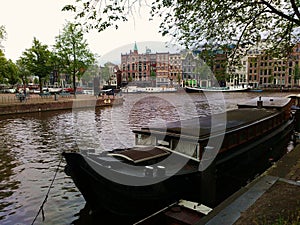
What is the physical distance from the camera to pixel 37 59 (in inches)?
1678

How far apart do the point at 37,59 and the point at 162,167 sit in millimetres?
41114

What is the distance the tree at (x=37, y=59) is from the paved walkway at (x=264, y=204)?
4151 cm

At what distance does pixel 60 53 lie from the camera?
41219 mm

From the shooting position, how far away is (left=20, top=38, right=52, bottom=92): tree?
42.0 m

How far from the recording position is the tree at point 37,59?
42.0m

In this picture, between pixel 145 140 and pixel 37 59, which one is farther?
pixel 37 59

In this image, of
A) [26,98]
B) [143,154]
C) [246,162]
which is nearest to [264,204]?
[143,154]

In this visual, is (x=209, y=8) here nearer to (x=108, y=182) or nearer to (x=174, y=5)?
(x=174, y=5)

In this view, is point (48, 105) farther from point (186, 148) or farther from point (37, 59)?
point (186, 148)

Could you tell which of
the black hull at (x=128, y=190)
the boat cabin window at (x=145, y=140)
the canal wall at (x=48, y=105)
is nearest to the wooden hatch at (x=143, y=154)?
the boat cabin window at (x=145, y=140)

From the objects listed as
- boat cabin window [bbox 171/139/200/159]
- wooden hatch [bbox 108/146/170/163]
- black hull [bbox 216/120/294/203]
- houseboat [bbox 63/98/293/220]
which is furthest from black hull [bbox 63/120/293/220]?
wooden hatch [bbox 108/146/170/163]

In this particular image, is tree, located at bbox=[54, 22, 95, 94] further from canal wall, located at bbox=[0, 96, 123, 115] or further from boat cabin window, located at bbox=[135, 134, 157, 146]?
boat cabin window, located at bbox=[135, 134, 157, 146]

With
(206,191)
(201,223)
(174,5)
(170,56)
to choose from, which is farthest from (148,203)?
(170,56)

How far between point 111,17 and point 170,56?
118 m
